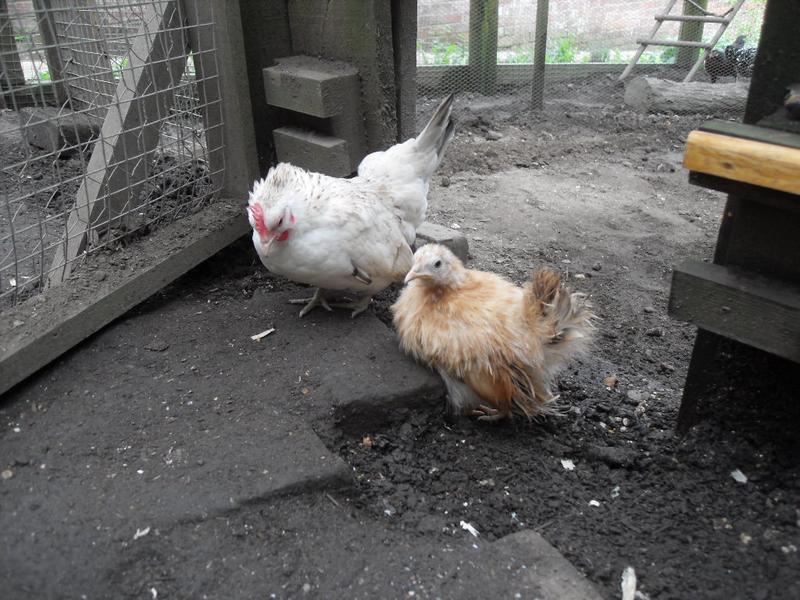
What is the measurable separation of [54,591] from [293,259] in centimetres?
136

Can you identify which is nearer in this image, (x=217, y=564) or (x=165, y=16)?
(x=217, y=564)

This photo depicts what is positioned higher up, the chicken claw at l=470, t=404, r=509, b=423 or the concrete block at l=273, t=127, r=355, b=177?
the concrete block at l=273, t=127, r=355, b=177

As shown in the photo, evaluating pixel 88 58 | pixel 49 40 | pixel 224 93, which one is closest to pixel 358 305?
pixel 224 93

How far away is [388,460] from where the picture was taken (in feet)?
7.23

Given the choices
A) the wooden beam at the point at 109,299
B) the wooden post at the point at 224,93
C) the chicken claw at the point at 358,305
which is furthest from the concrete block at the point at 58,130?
the chicken claw at the point at 358,305

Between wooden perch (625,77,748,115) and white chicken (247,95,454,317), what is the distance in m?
4.78

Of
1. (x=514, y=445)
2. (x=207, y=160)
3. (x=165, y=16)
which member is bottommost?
(x=514, y=445)

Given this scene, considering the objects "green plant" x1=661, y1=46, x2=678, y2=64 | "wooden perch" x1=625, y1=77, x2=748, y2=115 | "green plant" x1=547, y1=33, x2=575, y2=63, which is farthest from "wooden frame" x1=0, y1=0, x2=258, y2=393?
"green plant" x1=661, y1=46, x2=678, y2=64

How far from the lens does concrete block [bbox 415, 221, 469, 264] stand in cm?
328

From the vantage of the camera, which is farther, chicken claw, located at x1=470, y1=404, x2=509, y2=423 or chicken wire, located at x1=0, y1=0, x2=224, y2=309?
chicken wire, located at x1=0, y1=0, x2=224, y2=309

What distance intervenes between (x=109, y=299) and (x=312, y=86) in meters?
1.22

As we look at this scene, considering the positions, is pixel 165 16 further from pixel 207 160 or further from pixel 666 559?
pixel 666 559

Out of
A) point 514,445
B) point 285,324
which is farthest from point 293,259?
point 514,445

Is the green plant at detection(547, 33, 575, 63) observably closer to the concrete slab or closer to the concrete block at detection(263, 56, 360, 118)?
the concrete block at detection(263, 56, 360, 118)
